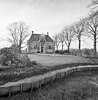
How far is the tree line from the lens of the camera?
8859 mm

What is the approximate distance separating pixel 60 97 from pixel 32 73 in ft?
5.47

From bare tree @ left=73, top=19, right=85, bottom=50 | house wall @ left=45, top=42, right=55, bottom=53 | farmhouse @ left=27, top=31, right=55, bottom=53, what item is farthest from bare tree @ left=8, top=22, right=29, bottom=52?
bare tree @ left=73, top=19, right=85, bottom=50

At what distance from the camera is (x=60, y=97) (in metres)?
2.38

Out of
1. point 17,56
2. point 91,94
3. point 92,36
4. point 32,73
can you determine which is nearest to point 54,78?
point 32,73

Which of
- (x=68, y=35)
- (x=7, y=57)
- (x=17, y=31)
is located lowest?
(x=7, y=57)

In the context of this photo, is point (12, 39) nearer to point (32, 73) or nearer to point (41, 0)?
point (41, 0)

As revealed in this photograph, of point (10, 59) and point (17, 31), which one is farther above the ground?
point (17, 31)

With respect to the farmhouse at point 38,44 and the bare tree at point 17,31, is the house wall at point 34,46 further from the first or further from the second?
the bare tree at point 17,31

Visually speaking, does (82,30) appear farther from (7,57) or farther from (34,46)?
(7,57)

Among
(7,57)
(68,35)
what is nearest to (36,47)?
(68,35)

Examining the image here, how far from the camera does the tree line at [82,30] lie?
886 cm

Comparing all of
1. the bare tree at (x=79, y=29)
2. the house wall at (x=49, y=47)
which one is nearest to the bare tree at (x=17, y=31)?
the house wall at (x=49, y=47)

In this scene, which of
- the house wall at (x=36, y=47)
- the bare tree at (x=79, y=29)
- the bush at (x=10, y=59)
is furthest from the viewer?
the house wall at (x=36, y=47)

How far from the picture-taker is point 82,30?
19.8 meters
